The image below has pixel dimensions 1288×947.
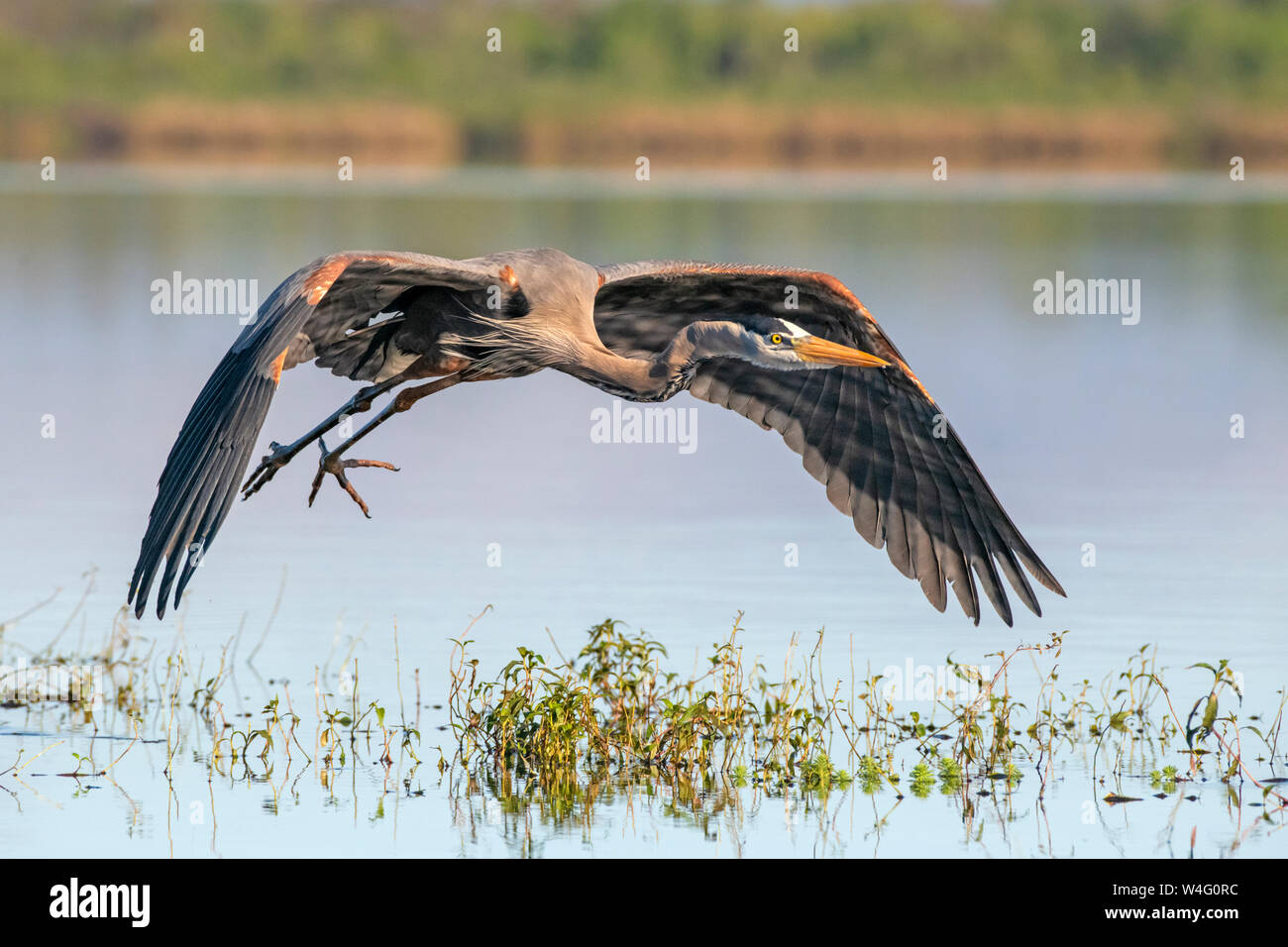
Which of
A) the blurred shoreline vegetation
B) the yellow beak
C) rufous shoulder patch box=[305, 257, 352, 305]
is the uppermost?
the blurred shoreline vegetation

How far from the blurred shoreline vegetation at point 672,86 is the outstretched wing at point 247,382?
42.0 metres

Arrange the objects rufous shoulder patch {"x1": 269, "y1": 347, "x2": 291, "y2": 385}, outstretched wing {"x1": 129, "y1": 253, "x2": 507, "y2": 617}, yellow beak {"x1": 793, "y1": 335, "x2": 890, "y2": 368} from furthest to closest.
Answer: yellow beak {"x1": 793, "y1": 335, "x2": 890, "y2": 368} → rufous shoulder patch {"x1": 269, "y1": 347, "x2": 291, "y2": 385} → outstretched wing {"x1": 129, "y1": 253, "x2": 507, "y2": 617}

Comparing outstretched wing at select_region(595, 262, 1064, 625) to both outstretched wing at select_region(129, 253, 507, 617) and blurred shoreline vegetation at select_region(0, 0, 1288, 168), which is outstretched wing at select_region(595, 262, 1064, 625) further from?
blurred shoreline vegetation at select_region(0, 0, 1288, 168)

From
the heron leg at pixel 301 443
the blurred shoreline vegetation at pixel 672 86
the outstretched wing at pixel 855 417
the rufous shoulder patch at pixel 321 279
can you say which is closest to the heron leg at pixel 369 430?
the heron leg at pixel 301 443

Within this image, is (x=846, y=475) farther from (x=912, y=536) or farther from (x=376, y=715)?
(x=376, y=715)

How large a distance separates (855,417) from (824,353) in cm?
102

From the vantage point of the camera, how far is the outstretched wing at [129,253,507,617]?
6852 millimetres

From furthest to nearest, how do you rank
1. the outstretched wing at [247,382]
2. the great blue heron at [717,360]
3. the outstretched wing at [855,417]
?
1. the outstretched wing at [855,417]
2. the great blue heron at [717,360]
3. the outstretched wing at [247,382]

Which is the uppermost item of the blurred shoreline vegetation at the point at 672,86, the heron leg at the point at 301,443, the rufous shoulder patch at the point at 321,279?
the blurred shoreline vegetation at the point at 672,86

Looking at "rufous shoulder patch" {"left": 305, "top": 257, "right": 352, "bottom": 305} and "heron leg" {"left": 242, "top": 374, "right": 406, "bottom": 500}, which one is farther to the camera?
"heron leg" {"left": 242, "top": 374, "right": 406, "bottom": 500}

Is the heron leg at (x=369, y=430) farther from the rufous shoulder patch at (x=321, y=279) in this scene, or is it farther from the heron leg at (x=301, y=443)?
the rufous shoulder patch at (x=321, y=279)

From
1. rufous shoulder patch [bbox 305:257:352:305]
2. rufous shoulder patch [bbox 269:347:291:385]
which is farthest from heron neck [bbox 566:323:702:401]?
rufous shoulder patch [bbox 269:347:291:385]

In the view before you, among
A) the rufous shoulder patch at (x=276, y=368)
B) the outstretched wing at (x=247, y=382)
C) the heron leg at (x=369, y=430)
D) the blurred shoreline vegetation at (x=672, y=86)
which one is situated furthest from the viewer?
the blurred shoreline vegetation at (x=672, y=86)

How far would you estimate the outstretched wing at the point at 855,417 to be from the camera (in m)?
9.45
